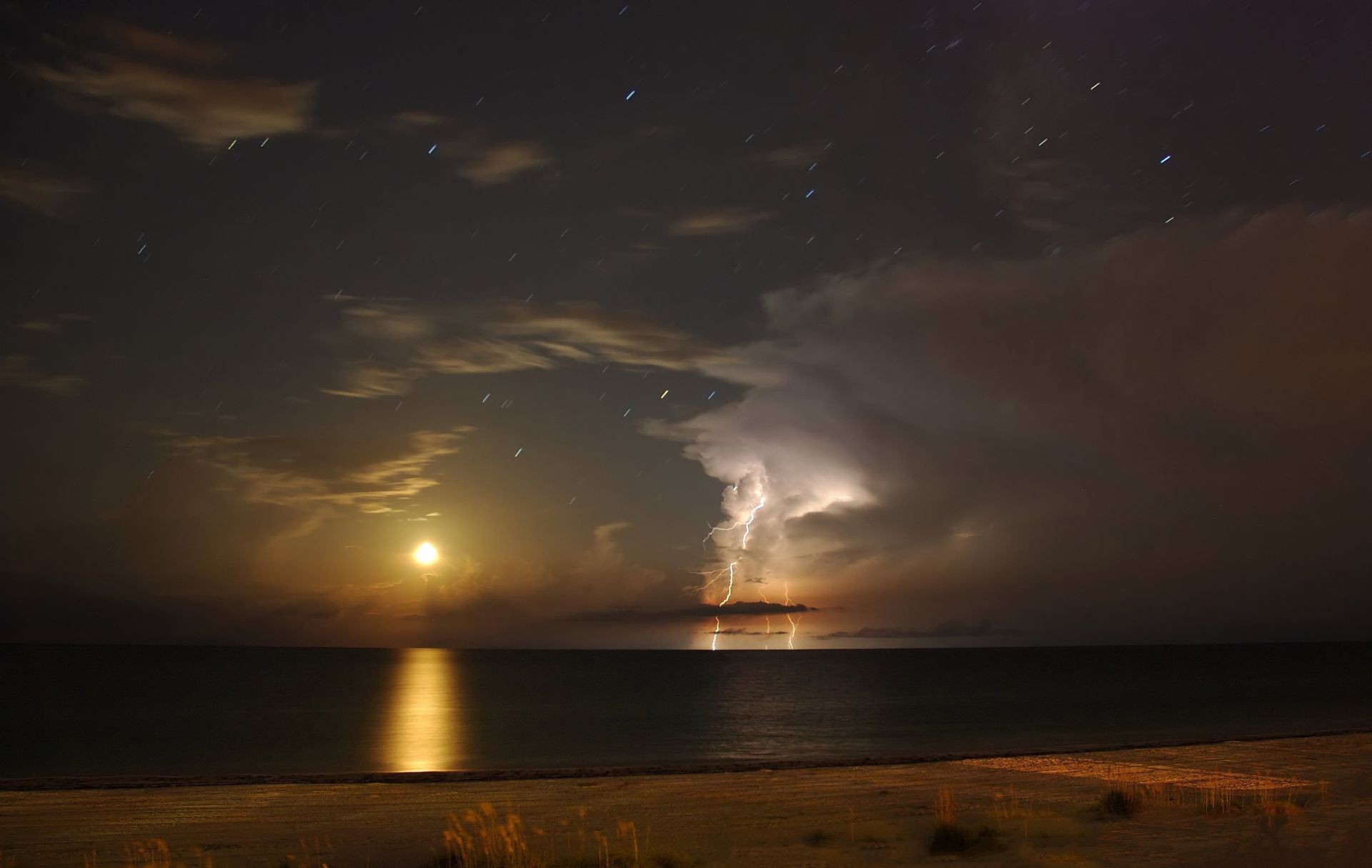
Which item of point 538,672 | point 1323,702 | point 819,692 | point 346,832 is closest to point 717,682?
point 819,692

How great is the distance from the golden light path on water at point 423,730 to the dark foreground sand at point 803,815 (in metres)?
15.8

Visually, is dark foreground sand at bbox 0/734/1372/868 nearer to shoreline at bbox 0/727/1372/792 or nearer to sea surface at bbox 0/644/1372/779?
shoreline at bbox 0/727/1372/792

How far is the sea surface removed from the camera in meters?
47.0

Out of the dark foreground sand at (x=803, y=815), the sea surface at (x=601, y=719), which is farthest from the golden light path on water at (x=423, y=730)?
the dark foreground sand at (x=803, y=815)

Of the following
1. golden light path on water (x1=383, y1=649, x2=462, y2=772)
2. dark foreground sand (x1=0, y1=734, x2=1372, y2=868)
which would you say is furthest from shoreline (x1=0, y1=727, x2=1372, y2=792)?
golden light path on water (x1=383, y1=649, x2=462, y2=772)

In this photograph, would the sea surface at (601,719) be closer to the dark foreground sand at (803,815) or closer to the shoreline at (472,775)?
the shoreline at (472,775)

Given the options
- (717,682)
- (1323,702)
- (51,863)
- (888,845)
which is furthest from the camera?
(717,682)

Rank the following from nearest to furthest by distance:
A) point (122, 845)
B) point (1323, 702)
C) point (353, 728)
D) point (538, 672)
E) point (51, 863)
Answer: point (51, 863), point (122, 845), point (353, 728), point (1323, 702), point (538, 672)

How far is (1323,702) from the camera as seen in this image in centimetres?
8062

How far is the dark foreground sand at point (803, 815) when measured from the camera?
1389 cm

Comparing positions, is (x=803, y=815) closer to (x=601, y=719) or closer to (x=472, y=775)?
(x=472, y=775)

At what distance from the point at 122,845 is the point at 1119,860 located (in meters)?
18.3

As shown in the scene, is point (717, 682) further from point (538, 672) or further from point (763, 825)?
point (763, 825)

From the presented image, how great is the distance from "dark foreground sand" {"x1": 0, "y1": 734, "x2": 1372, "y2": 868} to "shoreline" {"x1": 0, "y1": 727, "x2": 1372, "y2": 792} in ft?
4.31
